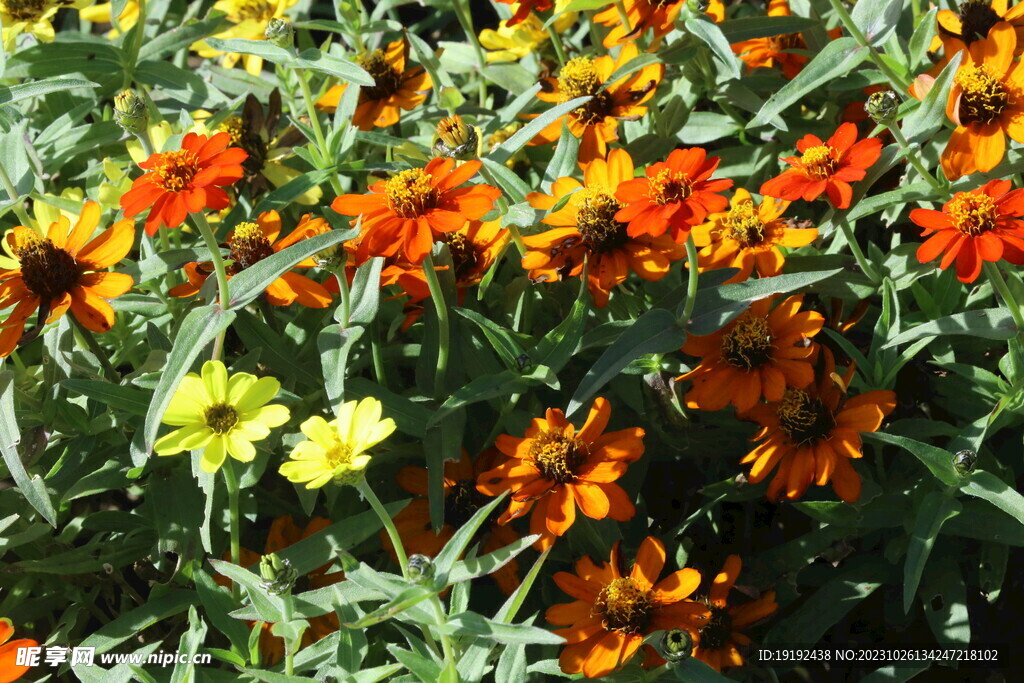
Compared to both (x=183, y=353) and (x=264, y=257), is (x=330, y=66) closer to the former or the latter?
(x=264, y=257)

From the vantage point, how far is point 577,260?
1281 millimetres

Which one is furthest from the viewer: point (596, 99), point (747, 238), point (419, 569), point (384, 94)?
point (384, 94)

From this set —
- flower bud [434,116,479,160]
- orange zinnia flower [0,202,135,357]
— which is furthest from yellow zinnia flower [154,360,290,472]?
flower bud [434,116,479,160]

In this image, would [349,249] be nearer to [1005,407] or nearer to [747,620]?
[747,620]

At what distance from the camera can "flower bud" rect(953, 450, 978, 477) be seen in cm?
118

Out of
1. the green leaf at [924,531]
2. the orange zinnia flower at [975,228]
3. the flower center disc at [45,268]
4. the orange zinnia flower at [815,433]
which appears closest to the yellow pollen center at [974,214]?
the orange zinnia flower at [975,228]

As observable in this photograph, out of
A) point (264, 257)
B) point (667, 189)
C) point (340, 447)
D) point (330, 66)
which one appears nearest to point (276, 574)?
point (340, 447)

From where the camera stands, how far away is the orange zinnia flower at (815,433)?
1259mm

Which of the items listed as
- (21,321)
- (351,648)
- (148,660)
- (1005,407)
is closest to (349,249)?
(21,321)

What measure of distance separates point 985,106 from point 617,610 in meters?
0.82

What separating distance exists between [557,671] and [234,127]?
3.44ft

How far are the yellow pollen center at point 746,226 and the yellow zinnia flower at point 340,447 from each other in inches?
22.0

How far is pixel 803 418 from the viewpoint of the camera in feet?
4.20

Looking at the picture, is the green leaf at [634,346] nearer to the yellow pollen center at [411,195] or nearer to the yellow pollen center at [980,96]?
the yellow pollen center at [411,195]
